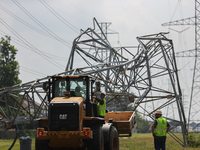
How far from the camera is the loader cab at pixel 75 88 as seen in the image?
12.4 m

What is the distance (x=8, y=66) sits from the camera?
5209 centimetres

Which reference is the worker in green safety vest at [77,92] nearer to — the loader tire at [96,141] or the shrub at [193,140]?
the loader tire at [96,141]

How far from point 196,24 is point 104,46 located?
12.5 metres

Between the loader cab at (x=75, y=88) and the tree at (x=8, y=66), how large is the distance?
40.5m

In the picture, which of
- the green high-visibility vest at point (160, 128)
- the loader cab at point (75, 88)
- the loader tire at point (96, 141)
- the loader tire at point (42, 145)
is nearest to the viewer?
the loader tire at point (96, 141)

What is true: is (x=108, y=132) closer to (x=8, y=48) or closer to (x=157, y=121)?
(x=157, y=121)

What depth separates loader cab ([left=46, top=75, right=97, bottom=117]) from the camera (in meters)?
12.4

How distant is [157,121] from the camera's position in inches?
499

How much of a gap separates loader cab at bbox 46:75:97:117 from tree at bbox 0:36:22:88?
4047 cm

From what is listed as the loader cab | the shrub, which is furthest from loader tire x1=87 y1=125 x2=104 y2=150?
the shrub

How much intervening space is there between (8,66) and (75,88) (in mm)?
41556

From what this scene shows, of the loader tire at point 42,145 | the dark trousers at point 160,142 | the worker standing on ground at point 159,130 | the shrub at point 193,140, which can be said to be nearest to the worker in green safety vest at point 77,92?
the loader tire at point 42,145

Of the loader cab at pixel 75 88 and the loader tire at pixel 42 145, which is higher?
the loader cab at pixel 75 88

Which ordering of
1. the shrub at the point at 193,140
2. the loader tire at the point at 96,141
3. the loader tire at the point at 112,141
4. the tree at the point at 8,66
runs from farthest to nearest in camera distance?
the tree at the point at 8,66 < the shrub at the point at 193,140 < the loader tire at the point at 112,141 < the loader tire at the point at 96,141
